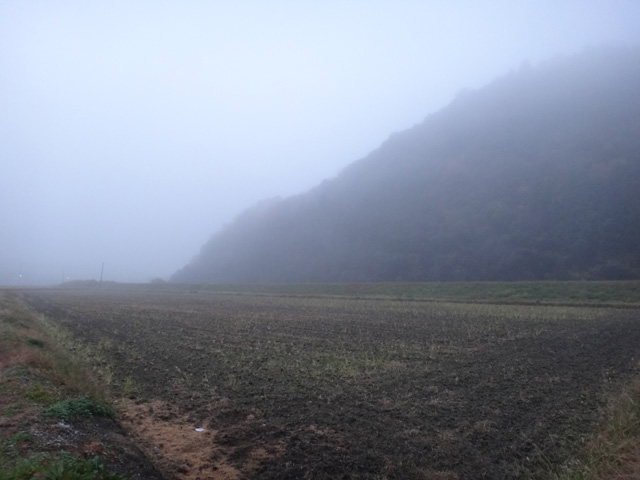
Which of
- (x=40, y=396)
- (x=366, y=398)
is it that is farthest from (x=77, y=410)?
(x=366, y=398)

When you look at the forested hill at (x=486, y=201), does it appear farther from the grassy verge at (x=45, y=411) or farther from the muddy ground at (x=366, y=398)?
the grassy verge at (x=45, y=411)

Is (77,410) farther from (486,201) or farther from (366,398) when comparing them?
(486,201)

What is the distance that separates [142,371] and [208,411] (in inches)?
167

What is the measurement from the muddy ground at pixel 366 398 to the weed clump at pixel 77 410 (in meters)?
0.57

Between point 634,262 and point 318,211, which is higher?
point 318,211

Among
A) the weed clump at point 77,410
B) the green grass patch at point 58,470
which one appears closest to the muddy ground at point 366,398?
the weed clump at point 77,410

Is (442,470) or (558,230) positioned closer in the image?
(442,470)

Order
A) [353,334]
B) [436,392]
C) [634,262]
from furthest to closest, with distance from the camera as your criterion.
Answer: [634,262] → [353,334] → [436,392]

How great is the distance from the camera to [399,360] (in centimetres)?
1370

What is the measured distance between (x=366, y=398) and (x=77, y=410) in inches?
209

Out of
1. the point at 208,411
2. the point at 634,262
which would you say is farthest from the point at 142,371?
the point at 634,262

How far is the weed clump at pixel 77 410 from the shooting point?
23.4 feet

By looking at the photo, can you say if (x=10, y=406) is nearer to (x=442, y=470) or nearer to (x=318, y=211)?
(x=442, y=470)

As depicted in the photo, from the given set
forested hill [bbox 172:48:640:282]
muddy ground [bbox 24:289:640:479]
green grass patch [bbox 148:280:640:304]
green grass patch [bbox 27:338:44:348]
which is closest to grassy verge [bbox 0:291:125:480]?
green grass patch [bbox 27:338:44:348]
